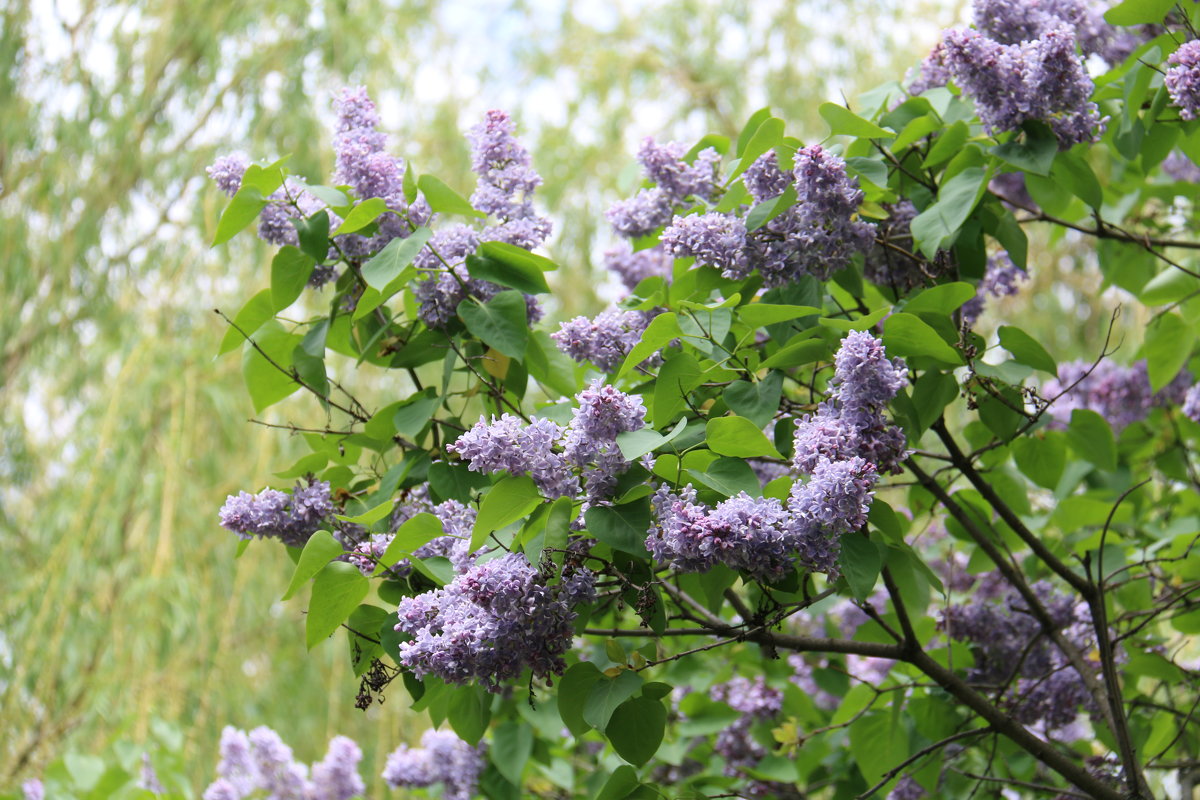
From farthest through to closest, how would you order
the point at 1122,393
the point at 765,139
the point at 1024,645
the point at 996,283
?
the point at 1122,393 → the point at 1024,645 → the point at 996,283 → the point at 765,139

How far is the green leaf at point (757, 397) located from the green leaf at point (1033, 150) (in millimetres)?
378

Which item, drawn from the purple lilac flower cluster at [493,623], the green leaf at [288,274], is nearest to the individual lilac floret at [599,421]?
the purple lilac flower cluster at [493,623]

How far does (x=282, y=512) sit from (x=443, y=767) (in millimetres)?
767

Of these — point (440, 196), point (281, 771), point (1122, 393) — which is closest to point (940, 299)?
point (440, 196)

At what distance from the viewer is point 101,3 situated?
11.6ft

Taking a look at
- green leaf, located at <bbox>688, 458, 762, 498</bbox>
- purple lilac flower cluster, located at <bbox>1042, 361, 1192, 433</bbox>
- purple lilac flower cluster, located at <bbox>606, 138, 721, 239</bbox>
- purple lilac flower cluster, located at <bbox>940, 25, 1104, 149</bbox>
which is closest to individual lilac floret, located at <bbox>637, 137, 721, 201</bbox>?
purple lilac flower cluster, located at <bbox>606, 138, 721, 239</bbox>

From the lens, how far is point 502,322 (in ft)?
3.81

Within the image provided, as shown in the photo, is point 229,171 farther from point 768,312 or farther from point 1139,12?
point 1139,12

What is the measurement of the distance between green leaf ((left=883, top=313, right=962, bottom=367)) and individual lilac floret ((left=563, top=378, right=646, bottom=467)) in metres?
0.25

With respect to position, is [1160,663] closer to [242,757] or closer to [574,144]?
[242,757]

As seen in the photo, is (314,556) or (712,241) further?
(712,241)

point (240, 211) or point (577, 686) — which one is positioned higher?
point (240, 211)

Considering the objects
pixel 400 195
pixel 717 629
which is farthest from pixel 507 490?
pixel 400 195

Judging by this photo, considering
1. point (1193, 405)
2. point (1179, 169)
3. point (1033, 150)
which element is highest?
point (1179, 169)
